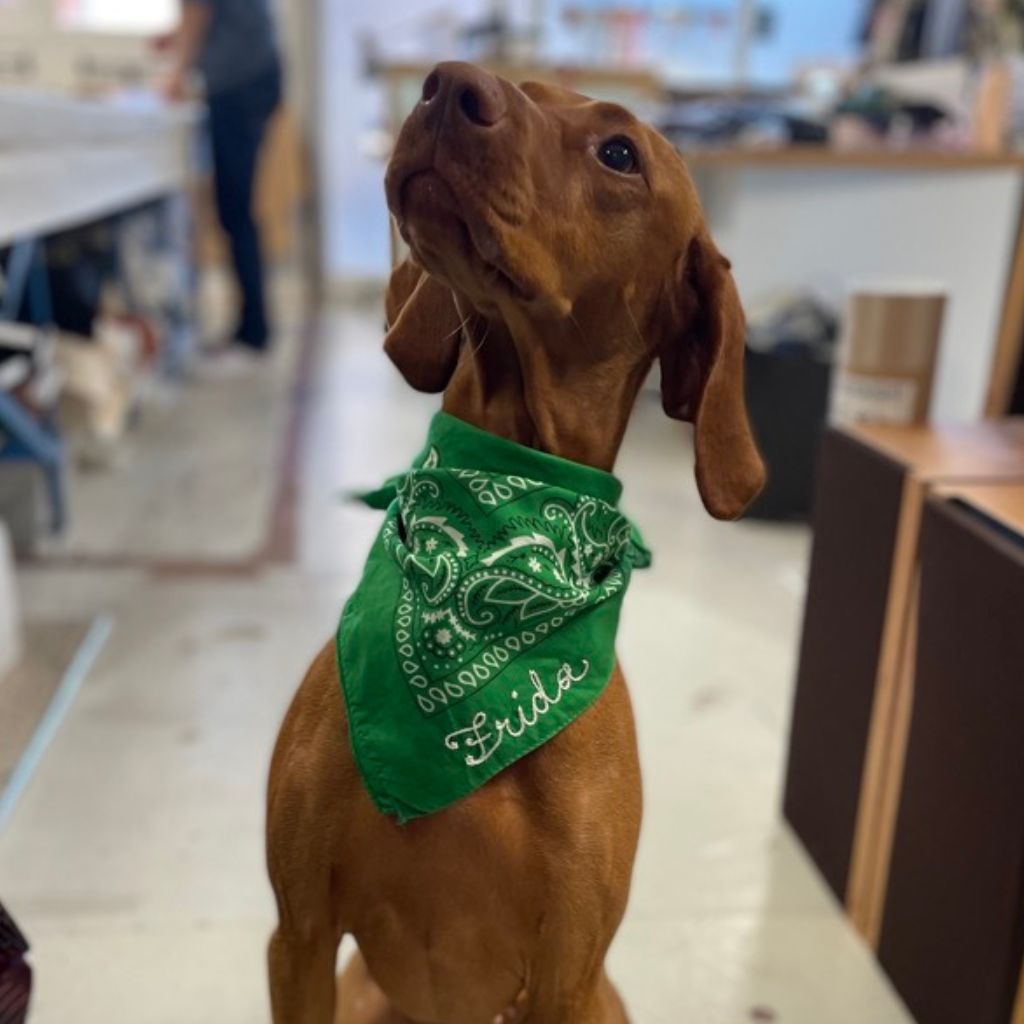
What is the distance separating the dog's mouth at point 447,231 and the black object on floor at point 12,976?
615 mm

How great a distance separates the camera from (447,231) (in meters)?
0.71

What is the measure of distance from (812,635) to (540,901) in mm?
833

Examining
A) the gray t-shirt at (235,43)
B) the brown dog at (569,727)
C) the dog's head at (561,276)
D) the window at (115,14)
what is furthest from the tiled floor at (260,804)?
the window at (115,14)

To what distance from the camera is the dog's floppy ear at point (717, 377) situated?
32.7 inches

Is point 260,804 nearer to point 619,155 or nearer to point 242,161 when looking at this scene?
point 619,155

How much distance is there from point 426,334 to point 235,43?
337cm

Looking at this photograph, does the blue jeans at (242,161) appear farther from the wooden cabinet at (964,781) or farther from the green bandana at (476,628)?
the green bandana at (476,628)

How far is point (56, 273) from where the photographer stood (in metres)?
3.08

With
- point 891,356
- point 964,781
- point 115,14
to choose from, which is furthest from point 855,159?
point 115,14

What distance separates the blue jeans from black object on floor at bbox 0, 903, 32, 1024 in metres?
3.51

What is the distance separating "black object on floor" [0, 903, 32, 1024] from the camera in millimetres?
882

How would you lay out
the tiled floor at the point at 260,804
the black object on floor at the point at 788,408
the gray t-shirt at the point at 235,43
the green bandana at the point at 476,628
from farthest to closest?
the gray t-shirt at the point at 235,43 → the black object on floor at the point at 788,408 → the tiled floor at the point at 260,804 → the green bandana at the point at 476,628

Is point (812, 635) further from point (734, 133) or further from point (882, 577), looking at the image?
point (734, 133)

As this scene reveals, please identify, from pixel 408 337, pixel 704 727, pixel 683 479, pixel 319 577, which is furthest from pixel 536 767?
pixel 683 479
